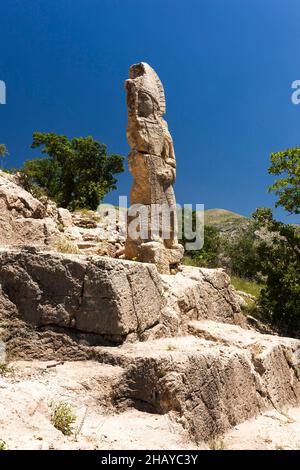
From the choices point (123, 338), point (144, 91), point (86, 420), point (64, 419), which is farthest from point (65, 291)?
point (144, 91)

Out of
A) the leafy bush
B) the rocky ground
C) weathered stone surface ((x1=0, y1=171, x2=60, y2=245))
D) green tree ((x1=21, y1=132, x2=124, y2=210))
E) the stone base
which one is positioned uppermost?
green tree ((x1=21, y1=132, x2=124, y2=210))

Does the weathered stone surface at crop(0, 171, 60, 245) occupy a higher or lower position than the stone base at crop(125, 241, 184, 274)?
higher

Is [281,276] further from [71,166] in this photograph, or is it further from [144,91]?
[71,166]

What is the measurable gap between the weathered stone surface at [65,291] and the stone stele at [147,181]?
4.81 meters

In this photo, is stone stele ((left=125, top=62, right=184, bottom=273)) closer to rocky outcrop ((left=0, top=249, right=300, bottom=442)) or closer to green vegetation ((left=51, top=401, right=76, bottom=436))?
rocky outcrop ((left=0, top=249, right=300, bottom=442))

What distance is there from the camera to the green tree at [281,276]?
15570 mm

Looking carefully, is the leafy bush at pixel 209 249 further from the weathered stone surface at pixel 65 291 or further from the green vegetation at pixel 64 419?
the green vegetation at pixel 64 419

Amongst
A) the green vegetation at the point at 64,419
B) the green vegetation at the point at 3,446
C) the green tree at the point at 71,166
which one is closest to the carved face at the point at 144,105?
the green vegetation at the point at 64,419

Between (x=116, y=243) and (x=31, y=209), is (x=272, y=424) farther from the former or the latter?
(x=116, y=243)

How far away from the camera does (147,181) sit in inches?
447

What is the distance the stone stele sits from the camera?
1116cm

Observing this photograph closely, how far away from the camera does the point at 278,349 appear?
8852 millimetres

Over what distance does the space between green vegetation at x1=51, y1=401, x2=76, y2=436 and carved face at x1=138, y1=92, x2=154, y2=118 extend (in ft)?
27.3

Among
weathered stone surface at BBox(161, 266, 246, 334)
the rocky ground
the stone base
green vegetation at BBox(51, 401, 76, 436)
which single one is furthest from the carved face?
green vegetation at BBox(51, 401, 76, 436)
